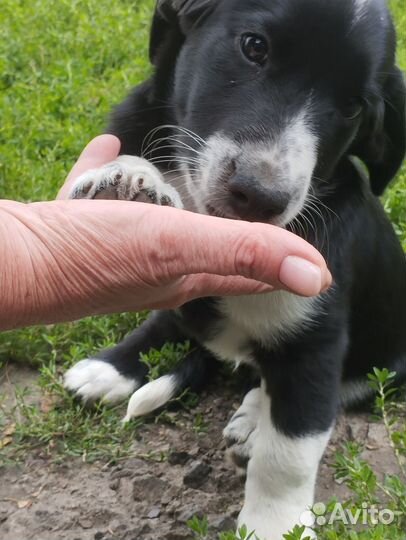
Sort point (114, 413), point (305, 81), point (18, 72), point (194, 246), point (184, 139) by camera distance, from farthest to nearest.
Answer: point (18, 72)
point (114, 413)
point (184, 139)
point (305, 81)
point (194, 246)

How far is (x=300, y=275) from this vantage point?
178 cm

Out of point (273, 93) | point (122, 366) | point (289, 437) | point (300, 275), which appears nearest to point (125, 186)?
point (273, 93)

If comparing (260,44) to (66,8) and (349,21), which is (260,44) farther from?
(66,8)

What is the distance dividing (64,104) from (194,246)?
3220 mm

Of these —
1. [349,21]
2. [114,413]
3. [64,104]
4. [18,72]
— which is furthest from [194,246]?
[18,72]

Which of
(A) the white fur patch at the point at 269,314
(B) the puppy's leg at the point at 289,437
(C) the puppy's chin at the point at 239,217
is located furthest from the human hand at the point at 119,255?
(B) the puppy's leg at the point at 289,437

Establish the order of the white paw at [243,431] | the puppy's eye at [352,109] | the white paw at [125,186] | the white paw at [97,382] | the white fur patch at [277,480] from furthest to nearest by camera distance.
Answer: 1. the white paw at [97,382]
2. the white paw at [243,431]
3. the white fur patch at [277,480]
4. the puppy's eye at [352,109]
5. the white paw at [125,186]

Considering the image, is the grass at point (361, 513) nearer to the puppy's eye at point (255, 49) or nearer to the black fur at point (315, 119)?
the black fur at point (315, 119)

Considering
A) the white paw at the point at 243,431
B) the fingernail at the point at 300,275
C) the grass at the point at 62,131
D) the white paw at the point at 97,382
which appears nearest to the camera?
the fingernail at the point at 300,275

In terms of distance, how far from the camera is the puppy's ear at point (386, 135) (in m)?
2.73

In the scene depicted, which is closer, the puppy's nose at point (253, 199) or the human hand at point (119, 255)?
the human hand at point (119, 255)

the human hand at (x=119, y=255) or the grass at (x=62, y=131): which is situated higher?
the human hand at (x=119, y=255)

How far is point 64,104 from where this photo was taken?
483 cm

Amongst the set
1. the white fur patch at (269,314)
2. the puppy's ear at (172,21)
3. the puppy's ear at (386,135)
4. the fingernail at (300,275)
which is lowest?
the white fur patch at (269,314)
